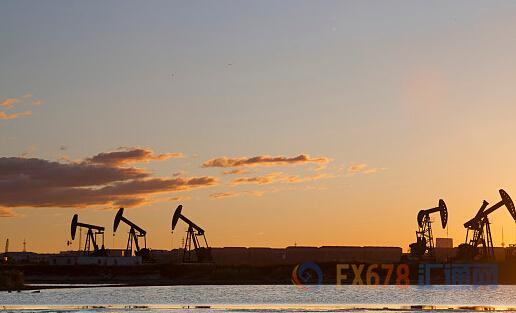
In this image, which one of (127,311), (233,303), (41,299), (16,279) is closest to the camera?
(127,311)

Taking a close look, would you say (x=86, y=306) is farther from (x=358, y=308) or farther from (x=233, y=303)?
(x=358, y=308)

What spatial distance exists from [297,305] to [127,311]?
2547cm

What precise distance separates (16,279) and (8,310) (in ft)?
262

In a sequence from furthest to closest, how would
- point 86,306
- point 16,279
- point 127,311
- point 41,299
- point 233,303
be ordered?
point 16,279 → point 41,299 → point 233,303 → point 86,306 → point 127,311

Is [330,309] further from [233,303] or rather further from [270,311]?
[233,303]

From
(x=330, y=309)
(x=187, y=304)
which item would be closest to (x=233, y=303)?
(x=187, y=304)

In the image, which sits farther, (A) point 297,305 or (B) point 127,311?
(A) point 297,305

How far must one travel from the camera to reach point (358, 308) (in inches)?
5005

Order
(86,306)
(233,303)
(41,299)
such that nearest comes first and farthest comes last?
(86,306)
(233,303)
(41,299)

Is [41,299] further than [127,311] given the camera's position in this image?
Yes

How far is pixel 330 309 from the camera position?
125 m

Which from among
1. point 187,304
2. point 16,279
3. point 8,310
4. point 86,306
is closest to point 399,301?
point 187,304

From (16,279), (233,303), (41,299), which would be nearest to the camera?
(233,303)

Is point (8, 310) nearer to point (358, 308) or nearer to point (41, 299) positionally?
point (41, 299)
